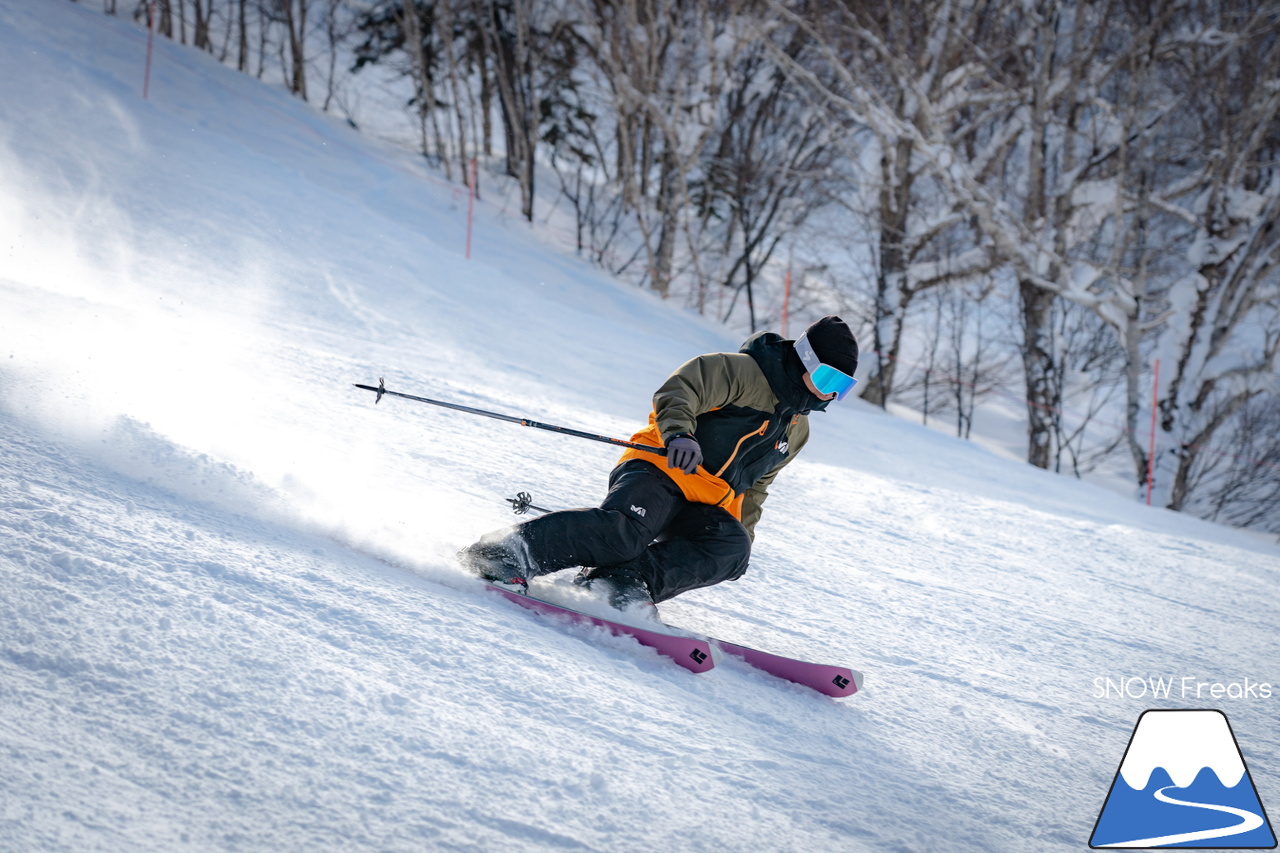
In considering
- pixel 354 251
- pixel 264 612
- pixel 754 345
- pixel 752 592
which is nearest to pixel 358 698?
pixel 264 612

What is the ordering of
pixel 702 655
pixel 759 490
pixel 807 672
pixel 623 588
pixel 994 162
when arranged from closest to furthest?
pixel 702 655, pixel 807 672, pixel 623 588, pixel 759 490, pixel 994 162

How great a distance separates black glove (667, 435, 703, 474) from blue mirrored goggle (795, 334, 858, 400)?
0.47 meters

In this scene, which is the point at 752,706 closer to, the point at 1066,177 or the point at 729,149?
the point at 1066,177

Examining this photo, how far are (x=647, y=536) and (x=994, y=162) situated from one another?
42.1 feet

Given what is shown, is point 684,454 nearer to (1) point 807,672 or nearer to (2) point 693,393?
(2) point 693,393

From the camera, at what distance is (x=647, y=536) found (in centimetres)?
260

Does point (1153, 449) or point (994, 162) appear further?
point (994, 162)

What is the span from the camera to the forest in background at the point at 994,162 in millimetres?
10344

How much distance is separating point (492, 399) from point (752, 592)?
2.79 meters

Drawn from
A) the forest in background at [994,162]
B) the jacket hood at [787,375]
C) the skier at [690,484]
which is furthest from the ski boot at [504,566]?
the forest in background at [994,162]

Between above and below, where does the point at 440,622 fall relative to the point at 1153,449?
below

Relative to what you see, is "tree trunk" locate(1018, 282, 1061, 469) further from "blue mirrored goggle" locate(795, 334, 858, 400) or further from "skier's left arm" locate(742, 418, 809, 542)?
"blue mirrored goggle" locate(795, 334, 858, 400)

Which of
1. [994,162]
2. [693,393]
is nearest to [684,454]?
[693,393]

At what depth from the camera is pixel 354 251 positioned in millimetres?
9062
